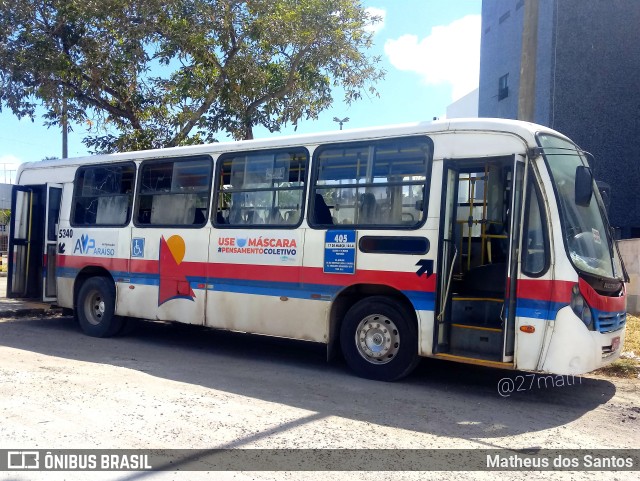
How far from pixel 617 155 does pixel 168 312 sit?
643 inches

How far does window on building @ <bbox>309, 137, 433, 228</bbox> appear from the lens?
7.59m

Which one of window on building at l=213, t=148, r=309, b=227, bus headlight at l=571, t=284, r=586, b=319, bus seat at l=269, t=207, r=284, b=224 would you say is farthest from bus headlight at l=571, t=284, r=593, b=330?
bus seat at l=269, t=207, r=284, b=224

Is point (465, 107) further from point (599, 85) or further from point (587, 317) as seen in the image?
point (587, 317)

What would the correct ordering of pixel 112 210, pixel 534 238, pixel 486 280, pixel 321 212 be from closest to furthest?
1. pixel 534 238
2. pixel 486 280
3. pixel 321 212
4. pixel 112 210

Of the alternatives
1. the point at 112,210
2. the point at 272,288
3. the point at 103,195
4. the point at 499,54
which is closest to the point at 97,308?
the point at 112,210

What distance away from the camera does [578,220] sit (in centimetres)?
701

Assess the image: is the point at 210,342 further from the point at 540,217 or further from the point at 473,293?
the point at 540,217

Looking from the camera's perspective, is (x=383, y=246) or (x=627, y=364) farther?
(x=627, y=364)

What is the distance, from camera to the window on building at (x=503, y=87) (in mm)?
22422

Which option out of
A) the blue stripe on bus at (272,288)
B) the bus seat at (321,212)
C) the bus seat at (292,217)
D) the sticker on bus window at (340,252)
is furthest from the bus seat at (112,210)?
the sticker on bus window at (340,252)

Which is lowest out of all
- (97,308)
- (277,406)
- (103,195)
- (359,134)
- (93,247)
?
(277,406)

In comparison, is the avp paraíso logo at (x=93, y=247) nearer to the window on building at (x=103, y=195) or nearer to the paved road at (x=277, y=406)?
the window on building at (x=103, y=195)

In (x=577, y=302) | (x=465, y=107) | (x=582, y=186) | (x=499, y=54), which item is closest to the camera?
(x=577, y=302)

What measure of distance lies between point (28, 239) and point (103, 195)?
83.0 inches
